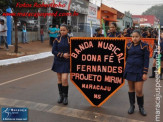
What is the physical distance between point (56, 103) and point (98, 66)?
1330 mm

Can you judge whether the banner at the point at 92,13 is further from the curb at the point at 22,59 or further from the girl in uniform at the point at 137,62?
the girl in uniform at the point at 137,62

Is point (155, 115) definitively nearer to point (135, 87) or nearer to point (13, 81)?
point (135, 87)

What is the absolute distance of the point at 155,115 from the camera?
4707mm

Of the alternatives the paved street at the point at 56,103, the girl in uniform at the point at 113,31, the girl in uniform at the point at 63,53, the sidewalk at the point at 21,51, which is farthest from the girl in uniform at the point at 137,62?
the sidewalk at the point at 21,51

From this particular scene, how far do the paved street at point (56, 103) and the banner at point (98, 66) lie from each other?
395mm

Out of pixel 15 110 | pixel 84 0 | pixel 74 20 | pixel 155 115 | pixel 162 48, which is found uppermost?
pixel 84 0

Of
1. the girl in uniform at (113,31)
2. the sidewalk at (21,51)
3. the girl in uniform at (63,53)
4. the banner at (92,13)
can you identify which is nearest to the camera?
the girl in uniform at (63,53)

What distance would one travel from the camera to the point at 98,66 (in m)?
4.86

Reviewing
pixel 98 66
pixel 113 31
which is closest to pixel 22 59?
pixel 113 31

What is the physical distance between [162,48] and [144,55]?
3941 mm

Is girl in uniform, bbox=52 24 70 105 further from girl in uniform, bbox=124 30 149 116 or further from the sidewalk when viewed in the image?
the sidewalk

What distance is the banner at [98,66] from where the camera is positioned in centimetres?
470

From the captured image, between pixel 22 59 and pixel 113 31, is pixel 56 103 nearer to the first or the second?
pixel 113 31

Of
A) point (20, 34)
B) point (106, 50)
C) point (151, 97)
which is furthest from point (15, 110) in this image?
point (20, 34)
